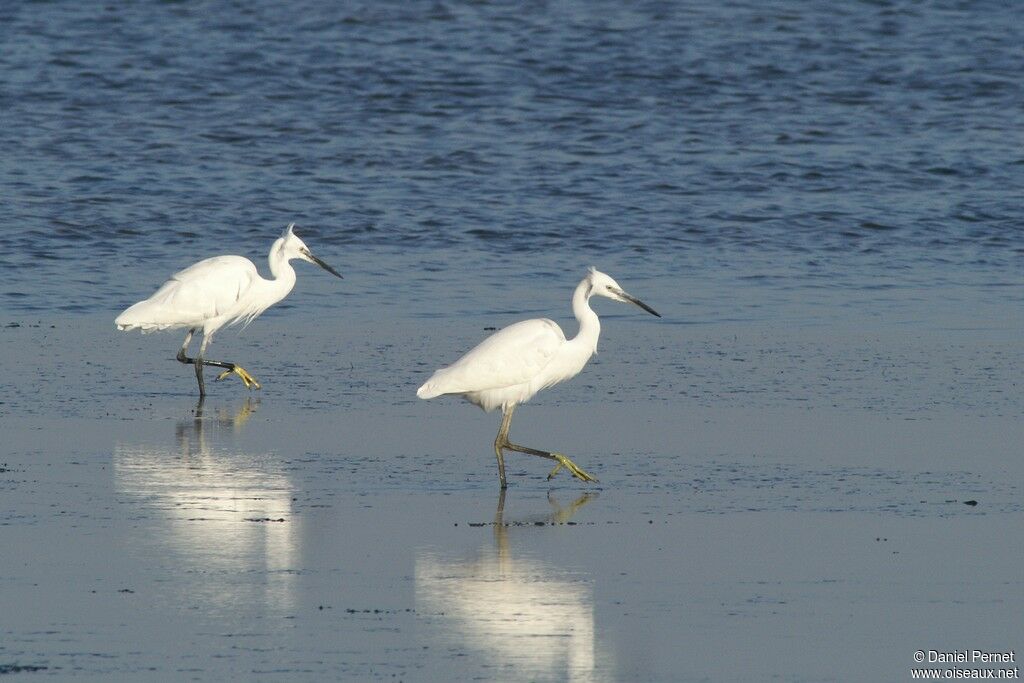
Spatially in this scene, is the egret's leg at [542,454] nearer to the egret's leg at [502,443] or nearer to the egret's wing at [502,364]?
the egret's leg at [502,443]

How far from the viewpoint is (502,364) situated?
946 centimetres

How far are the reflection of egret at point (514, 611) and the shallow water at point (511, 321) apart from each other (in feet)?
0.08

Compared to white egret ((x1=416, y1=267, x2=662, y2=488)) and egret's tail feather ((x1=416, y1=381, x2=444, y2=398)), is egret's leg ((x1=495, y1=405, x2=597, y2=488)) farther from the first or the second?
egret's tail feather ((x1=416, y1=381, x2=444, y2=398))

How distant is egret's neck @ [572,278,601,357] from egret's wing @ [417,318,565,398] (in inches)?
8.0

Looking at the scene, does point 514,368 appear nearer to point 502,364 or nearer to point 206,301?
point 502,364

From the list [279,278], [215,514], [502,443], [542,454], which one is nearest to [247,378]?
[279,278]

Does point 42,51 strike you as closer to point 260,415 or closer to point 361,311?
point 361,311

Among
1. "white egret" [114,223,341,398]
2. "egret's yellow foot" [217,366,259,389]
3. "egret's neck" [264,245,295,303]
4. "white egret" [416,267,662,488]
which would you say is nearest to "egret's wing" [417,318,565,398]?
"white egret" [416,267,662,488]

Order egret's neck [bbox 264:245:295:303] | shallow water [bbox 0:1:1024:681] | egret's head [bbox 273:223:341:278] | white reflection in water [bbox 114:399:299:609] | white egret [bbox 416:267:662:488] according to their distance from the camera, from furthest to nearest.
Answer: egret's head [bbox 273:223:341:278] < egret's neck [bbox 264:245:295:303] < white egret [bbox 416:267:662:488] < white reflection in water [bbox 114:399:299:609] < shallow water [bbox 0:1:1024:681]

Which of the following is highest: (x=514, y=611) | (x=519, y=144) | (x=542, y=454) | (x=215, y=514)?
(x=514, y=611)

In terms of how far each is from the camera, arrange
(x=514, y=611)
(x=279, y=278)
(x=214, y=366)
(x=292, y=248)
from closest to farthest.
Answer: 1. (x=514, y=611)
2. (x=214, y=366)
3. (x=279, y=278)
4. (x=292, y=248)

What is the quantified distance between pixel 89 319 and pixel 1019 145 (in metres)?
13.1

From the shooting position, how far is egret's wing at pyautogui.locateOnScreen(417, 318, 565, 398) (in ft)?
31.0

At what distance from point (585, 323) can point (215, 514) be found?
264 centimetres
